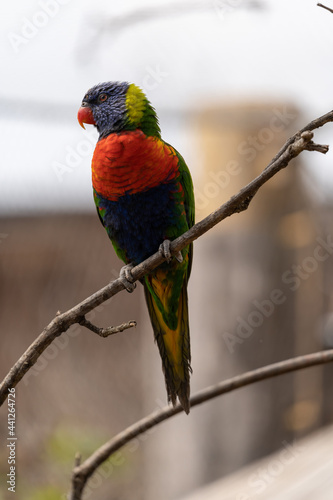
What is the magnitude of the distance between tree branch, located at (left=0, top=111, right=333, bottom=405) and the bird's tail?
0.20 m

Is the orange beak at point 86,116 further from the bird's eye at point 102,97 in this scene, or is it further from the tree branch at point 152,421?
the tree branch at point 152,421

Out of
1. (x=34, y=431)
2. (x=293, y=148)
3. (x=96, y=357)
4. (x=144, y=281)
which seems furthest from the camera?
(x=96, y=357)

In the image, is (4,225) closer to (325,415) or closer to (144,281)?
(144,281)

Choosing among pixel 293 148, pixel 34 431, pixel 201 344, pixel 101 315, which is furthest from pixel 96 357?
pixel 293 148

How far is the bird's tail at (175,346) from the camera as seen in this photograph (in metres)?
0.67

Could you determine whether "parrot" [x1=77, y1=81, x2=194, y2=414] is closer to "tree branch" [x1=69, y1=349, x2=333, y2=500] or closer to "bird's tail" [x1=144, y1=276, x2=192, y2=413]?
"bird's tail" [x1=144, y1=276, x2=192, y2=413]

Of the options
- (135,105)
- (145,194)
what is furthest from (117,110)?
(145,194)

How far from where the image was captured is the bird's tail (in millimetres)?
674

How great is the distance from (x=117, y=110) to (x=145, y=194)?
0.47ft

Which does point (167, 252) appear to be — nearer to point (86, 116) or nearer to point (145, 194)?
point (145, 194)

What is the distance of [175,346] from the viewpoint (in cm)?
75

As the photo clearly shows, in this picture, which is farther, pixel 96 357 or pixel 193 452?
pixel 96 357

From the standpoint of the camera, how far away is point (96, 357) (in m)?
1.43

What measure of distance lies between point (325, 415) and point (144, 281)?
3.05 feet
